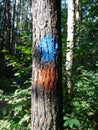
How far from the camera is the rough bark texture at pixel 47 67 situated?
10.3ft

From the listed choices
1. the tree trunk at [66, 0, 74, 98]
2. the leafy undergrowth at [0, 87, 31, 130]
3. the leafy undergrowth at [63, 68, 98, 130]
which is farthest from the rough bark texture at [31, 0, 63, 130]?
the tree trunk at [66, 0, 74, 98]

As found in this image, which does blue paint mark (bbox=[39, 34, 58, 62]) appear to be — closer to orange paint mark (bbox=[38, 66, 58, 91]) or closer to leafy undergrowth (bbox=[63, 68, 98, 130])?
orange paint mark (bbox=[38, 66, 58, 91])

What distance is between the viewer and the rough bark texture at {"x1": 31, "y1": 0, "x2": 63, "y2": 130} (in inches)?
124

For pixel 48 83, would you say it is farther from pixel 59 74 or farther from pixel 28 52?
pixel 28 52

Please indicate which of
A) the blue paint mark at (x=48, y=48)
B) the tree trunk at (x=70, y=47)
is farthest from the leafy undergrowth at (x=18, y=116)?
the blue paint mark at (x=48, y=48)

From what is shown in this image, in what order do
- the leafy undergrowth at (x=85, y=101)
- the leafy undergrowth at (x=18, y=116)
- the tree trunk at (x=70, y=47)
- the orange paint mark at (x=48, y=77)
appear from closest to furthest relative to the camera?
the orange paint mark at (x=48, y=77) → the leafy undergrowth at (x=18, y=116) → the leafy undergrowth at (x=85, y=101) → the tree trunk at (x=70, y=47)

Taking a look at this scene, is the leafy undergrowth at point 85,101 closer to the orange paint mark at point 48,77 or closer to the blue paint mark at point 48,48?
the orange paint mark at point 48,77

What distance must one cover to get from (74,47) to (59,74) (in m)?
2.80

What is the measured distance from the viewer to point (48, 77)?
314cm

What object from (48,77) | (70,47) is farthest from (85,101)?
(48,77)

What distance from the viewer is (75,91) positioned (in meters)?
5.59

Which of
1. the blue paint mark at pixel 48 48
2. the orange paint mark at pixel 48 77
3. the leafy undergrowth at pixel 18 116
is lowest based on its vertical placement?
the leafy undergrowth at pixel 18 116

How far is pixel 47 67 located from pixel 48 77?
0.38 ft

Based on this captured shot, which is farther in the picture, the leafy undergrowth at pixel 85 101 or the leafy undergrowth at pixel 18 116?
the leafy undergrowth at pixel 85 101
